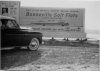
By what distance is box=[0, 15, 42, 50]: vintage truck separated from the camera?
6496 mm

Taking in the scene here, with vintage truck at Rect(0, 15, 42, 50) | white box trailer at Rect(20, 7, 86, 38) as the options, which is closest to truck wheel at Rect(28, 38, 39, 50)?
vintage truck at Rect(0, 15, 42, 50)

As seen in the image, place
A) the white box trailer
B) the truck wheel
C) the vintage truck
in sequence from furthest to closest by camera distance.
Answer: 1. the white box trailer
2. the truck wheel
3. the vintage truck

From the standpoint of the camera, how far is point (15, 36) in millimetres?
6785

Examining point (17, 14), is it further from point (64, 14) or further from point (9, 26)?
point (9, 26)

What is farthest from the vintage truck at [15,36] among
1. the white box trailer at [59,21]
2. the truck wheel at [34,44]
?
the white box trailer at [59,21]

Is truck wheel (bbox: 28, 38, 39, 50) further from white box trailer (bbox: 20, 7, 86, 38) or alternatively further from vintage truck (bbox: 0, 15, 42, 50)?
white box trailer (bbox: 20, 7, 86, 38)

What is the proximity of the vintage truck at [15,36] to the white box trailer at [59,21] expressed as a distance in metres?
3.51

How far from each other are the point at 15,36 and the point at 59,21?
465 cm

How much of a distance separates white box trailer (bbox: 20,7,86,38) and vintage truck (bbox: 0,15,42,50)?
3513 millimetres

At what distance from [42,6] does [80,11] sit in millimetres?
2227

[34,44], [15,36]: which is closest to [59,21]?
[34,44]

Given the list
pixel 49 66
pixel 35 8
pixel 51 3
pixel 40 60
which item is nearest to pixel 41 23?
pixel 35 8

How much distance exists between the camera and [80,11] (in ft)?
36.1

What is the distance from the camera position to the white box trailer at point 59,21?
36.1 feet
